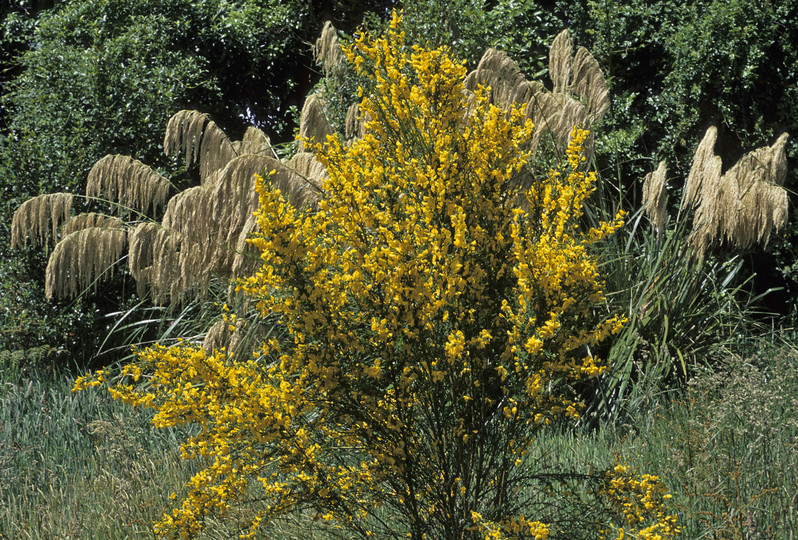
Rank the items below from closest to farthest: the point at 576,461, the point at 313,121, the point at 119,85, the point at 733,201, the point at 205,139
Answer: the point at 576,461 < the point at 733,201 < the point at 205,139 < the point at 313,121 < the point at 119,85

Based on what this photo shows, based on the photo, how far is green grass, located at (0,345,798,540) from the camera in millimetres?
3920

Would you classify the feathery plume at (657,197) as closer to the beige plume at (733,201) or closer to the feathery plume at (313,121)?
the beige plume at (733,201)

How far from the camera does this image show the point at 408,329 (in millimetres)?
3066

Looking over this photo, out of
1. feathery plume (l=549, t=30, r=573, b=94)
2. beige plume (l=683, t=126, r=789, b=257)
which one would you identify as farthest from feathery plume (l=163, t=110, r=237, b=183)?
beige plume (l=683, t=126, r=789, b=257)

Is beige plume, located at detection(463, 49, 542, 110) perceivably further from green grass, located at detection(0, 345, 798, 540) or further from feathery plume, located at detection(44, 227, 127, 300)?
feathery plume, located at detection(44, 227, 127, 300)

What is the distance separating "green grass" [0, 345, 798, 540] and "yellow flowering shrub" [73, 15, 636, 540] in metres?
0.58

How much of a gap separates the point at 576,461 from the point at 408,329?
212cm

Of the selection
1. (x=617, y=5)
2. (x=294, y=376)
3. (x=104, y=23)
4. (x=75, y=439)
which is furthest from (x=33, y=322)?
(x=617, y=5)

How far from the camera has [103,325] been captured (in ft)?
26.8

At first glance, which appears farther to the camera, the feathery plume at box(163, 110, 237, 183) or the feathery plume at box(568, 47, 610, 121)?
the feathery plume at box(568, 47, 610, 121)

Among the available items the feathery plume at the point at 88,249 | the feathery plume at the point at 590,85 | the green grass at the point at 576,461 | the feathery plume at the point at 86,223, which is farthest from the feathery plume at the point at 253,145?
the feathery plume at the point at 590,85

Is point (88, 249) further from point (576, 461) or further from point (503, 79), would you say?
point (576, 461)

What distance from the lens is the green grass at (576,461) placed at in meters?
3.92

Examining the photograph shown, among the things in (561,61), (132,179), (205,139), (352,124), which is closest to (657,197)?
(561,61)
